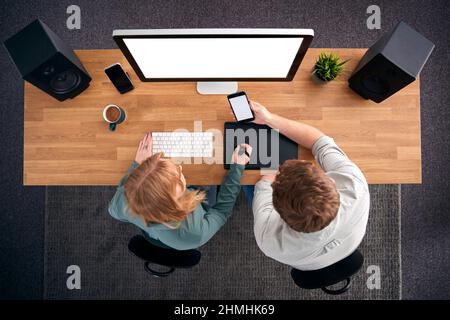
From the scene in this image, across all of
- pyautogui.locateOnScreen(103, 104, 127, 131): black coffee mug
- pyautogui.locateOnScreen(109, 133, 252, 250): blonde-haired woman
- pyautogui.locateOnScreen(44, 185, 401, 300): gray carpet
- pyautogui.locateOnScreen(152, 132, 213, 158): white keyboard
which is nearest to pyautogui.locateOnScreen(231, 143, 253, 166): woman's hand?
pyautogui.locateOnScreen(109, 133, 252, 250): blonde-haired woman

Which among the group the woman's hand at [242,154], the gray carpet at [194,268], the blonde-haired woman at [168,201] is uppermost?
the woman's hand at [242,154]

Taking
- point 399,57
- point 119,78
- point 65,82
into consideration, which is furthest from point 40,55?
point 399,57

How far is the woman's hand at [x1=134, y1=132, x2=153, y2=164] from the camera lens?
134 cm

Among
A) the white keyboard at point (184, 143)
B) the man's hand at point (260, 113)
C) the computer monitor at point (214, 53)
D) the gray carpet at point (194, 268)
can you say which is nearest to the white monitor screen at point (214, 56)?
the computer monitor at point (214, 53)

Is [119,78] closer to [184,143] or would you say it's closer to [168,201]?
[184,143]

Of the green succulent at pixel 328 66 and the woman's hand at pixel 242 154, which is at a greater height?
the green succulent at pixel 328 66

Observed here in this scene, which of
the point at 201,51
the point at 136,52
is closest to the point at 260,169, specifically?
the point at 201,51

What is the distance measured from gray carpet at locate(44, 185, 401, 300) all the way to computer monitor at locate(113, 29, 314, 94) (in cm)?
94

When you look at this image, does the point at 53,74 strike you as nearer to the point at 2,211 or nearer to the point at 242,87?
the point at 242,87

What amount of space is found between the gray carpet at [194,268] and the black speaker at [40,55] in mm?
890

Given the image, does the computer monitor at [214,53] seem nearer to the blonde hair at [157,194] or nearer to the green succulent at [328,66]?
the green succulent at [328,66]

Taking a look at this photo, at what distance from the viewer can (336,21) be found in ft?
6.81

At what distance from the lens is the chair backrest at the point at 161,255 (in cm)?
126
